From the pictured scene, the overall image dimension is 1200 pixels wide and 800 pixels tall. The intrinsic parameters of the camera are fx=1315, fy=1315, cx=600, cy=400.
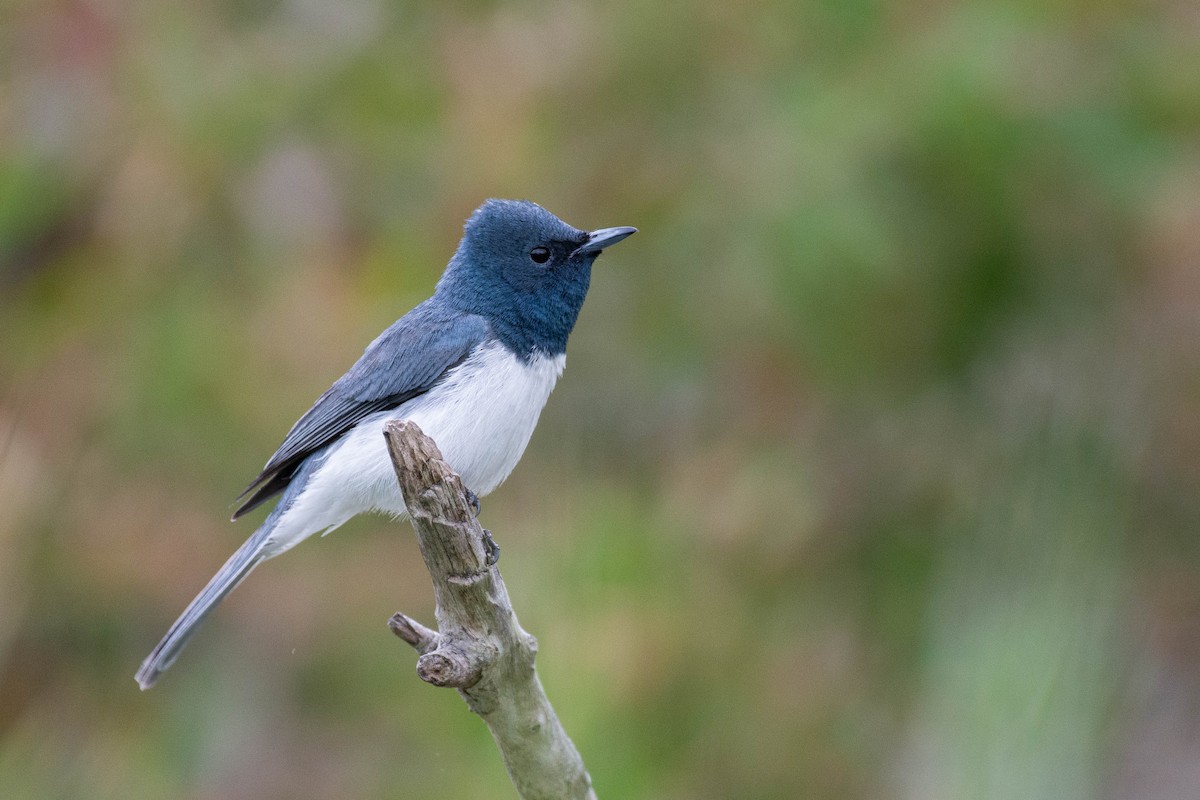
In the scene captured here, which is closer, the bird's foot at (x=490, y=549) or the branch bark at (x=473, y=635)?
the branch bark at (x=473, y=635)

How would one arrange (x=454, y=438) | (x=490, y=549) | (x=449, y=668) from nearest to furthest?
(x=449, y=668) < (x=490, y=549) < (x=454, y=438)

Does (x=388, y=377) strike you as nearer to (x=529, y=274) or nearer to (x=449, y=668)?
(x=529, y=274)

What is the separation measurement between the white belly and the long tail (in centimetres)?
6

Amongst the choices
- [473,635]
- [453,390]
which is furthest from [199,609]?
[473,635]

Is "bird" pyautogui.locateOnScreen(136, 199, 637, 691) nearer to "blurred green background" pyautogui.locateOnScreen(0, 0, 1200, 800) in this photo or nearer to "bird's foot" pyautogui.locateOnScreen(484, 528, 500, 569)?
"bird's foot" pyautogui.locateOnScreen(484, 528, 500, 569)

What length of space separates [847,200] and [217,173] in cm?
245

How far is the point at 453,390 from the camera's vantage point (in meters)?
3.78

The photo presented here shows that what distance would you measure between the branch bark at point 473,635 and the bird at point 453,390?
23.9 inches

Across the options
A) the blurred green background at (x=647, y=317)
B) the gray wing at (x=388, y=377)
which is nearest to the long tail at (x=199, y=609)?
the gray wing at (x=388, y=377)

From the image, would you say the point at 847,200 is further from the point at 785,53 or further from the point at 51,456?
the point at 51,456

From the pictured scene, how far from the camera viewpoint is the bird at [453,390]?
3.75 m

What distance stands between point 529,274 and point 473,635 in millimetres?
1349

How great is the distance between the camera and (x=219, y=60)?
532 cm

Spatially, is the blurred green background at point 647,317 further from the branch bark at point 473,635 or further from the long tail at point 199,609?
the branch bark at point 473,635
